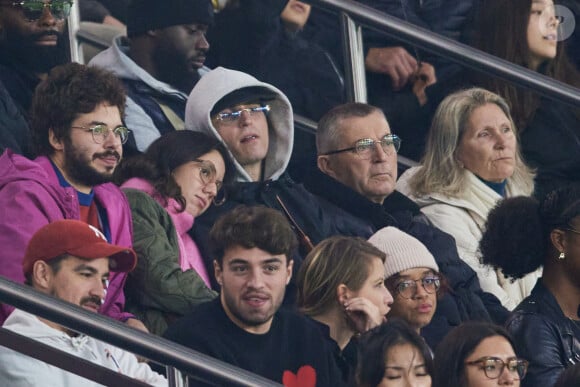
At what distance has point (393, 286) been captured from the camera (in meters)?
6.88

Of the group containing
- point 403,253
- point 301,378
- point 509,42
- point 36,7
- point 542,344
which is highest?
point 509,42

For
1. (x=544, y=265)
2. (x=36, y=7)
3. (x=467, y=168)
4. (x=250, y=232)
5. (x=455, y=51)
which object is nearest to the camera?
(x=250, y=232)

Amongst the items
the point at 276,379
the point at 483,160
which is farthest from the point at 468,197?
Answer: the point at 276,379

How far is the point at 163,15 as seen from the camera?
7359 millimetres

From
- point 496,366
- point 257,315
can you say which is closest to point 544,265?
point 496,366

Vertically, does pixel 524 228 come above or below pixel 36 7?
below

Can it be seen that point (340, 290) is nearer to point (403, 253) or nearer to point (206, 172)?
point (403, 253)

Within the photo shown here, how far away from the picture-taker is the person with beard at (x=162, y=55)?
7234 mm

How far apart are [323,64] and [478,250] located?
1.02 m

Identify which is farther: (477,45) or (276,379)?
(477,45)

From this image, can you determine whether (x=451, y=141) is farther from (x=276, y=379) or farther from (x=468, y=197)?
(x=276, y=379)

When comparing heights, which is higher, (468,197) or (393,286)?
(468,197)

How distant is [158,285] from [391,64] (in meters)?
2.11

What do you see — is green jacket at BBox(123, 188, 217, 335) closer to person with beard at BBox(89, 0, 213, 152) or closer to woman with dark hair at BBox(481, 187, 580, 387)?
person with beard at BBox(89, 0, 213, 152)
